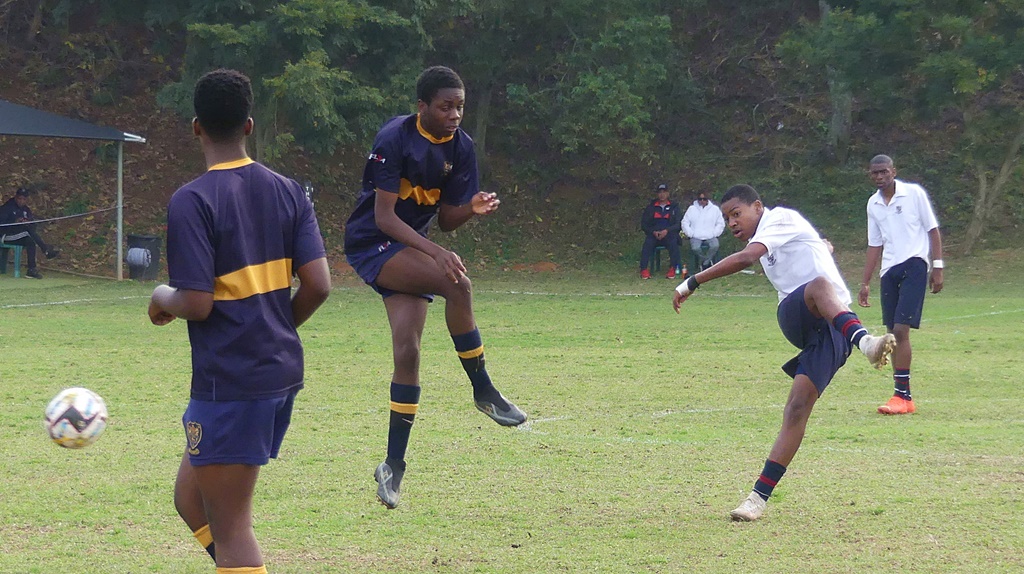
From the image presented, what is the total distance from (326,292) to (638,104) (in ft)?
82.2

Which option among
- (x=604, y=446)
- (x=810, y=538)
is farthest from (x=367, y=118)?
(x=810, y=538)

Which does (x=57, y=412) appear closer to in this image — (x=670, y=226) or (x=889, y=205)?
(x=889, y=205)

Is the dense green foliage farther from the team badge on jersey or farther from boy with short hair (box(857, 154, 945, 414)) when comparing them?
the team badge on jersey

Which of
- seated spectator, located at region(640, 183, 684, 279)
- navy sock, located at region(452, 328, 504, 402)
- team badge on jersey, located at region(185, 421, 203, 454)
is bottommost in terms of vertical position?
seated spectator, located at region(640, 183, 684, 279)

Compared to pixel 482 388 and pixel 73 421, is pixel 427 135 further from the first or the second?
pixel 73 421

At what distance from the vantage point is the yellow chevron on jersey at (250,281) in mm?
4395

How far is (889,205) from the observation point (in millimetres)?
11742

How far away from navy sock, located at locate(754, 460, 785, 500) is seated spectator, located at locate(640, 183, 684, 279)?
20.5 m

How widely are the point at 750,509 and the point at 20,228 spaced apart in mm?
22383

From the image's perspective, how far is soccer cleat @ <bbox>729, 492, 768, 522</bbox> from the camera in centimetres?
715

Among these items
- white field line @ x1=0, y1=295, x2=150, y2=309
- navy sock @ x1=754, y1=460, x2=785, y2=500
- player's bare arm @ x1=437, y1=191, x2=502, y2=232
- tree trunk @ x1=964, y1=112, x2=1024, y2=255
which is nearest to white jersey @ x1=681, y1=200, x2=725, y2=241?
tree trunk @ x1=964, y1=112, x2=1024, y2=255

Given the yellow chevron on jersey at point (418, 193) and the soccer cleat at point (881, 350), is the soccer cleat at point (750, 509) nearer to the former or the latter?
the soccer cleat at point (881, 350)

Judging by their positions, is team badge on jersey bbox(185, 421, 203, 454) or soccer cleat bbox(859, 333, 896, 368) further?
soccer cleat bbox(859, 333, 896, 368)

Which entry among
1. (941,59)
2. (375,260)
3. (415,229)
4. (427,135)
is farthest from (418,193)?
(941,59)
